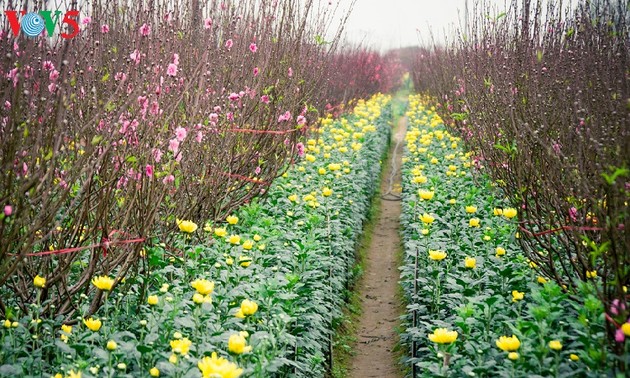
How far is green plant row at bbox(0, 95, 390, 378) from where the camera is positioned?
258 centimetres

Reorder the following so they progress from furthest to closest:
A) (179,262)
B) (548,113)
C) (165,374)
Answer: (548,113), (179,262), (165,374)

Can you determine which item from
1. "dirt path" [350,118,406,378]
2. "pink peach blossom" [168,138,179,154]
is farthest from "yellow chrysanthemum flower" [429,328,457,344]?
"pink peach blossom" [168,138,179,154]

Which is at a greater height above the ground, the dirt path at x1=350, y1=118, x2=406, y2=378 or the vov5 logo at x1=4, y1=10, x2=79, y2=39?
the vov5 logo at x1=4, y1=10, x2=79, y2=39

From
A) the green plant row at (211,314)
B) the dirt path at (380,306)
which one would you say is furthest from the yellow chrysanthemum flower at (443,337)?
the dirt path at (380,306)

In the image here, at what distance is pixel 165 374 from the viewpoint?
2.64m

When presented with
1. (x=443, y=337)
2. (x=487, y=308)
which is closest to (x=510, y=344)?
(x=443, y=337)

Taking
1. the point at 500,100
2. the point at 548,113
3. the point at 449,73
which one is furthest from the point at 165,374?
the point at 449,73

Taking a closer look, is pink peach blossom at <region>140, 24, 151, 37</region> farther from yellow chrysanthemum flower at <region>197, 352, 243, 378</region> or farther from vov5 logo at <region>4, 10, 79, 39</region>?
yellow chrysanthemum flower at <region>197, 352, 243, 378</region>

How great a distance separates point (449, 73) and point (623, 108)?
761cm

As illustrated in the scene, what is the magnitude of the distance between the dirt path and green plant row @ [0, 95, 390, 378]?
1.06 feet

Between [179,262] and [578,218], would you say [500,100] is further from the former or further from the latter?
[179,262]

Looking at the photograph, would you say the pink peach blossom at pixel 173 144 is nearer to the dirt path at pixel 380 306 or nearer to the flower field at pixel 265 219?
the flower field at pixel 265 219

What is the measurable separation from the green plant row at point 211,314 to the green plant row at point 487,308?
63cm

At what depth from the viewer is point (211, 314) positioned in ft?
9.76
